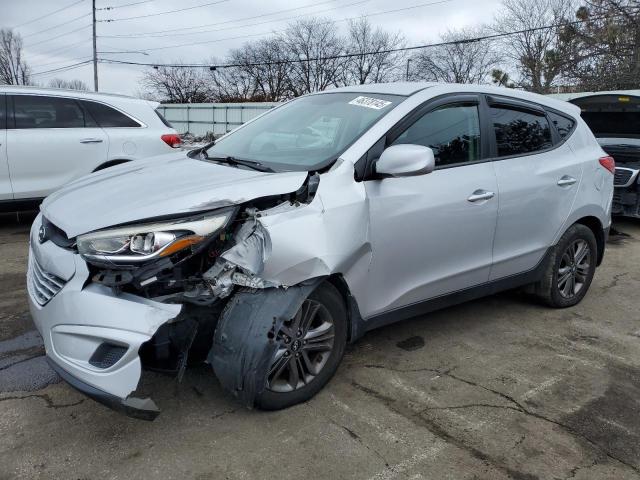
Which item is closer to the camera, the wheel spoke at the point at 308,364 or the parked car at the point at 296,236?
the parked car at the point at 296,236

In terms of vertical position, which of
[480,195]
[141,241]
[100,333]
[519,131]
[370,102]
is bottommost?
[100,333]

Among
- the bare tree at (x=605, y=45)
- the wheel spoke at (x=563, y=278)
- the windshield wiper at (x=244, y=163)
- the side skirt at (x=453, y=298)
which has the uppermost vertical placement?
the bare tree at (x=605, y=45)

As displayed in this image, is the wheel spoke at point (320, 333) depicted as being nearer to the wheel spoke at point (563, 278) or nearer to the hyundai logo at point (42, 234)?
the hyundai logo at point (42, 234)

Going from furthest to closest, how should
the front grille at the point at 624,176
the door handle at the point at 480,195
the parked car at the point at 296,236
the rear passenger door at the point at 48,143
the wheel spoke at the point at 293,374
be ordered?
the front grille at the point at 624,176 → the rear passenger door at the point at 48,143 → the door handle at the point at 480,195 → the wheel spoke at the point at 293,374 → the parked car at the point at 296,236

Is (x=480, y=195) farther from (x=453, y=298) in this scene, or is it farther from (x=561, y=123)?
(x=561, y=123)

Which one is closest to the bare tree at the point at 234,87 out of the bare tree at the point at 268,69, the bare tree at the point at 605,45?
the bare tree at the point at 268,69

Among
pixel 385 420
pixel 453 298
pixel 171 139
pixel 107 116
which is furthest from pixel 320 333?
pixel 107 116

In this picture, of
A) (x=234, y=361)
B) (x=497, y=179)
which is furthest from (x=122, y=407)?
(x=497, y=179)

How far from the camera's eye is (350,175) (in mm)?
2906

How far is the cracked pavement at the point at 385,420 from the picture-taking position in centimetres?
243

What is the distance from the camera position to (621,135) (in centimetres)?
853

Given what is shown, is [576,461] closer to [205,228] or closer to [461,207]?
[461,207]

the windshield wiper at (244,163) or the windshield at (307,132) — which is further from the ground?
the windshield at (307,132)

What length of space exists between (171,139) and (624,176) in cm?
633
